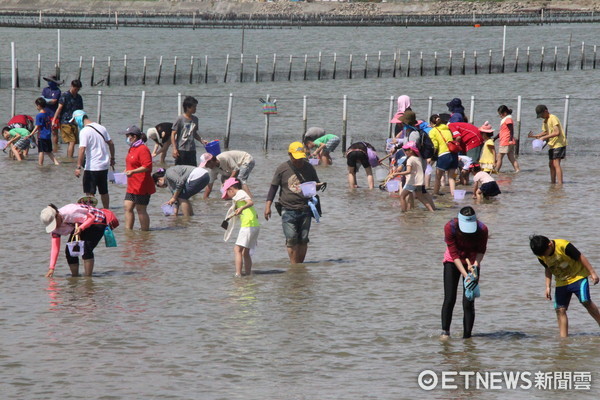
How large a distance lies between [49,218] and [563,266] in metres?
5.68

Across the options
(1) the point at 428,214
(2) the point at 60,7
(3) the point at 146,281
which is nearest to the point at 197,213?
(1) the point at 428,214

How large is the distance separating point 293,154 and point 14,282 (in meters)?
3.75

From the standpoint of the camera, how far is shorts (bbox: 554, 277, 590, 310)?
1035 cm

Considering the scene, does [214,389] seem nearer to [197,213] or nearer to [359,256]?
[359,256]

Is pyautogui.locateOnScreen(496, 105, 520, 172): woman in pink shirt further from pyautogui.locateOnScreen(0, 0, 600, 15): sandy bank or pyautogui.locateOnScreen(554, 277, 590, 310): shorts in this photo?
pyautogui.locateOnScreen(0, 0, 600, 15): sandy bank

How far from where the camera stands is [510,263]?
1462 centimetres

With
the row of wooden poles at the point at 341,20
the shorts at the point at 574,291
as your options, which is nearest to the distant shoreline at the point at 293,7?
the row of wooden poles at the point at 341,20

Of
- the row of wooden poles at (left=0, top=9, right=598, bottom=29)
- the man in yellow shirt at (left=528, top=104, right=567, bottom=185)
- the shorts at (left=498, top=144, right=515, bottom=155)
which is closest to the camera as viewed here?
the man in yellow shirt at (left=528, top=104, right=567, bottom=185)

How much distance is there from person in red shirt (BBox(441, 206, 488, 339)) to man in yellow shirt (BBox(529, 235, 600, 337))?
1.69 feet

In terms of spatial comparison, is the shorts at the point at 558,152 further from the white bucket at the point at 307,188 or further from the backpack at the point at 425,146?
the white bucket at the point at 307,188

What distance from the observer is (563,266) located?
10312mm

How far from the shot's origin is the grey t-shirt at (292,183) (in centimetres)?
1367

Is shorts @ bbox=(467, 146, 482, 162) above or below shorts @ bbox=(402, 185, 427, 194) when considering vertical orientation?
above

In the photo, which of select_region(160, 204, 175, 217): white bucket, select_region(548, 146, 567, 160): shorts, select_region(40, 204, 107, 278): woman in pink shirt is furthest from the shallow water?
select_region(548, 146, 567, 160): shorts
